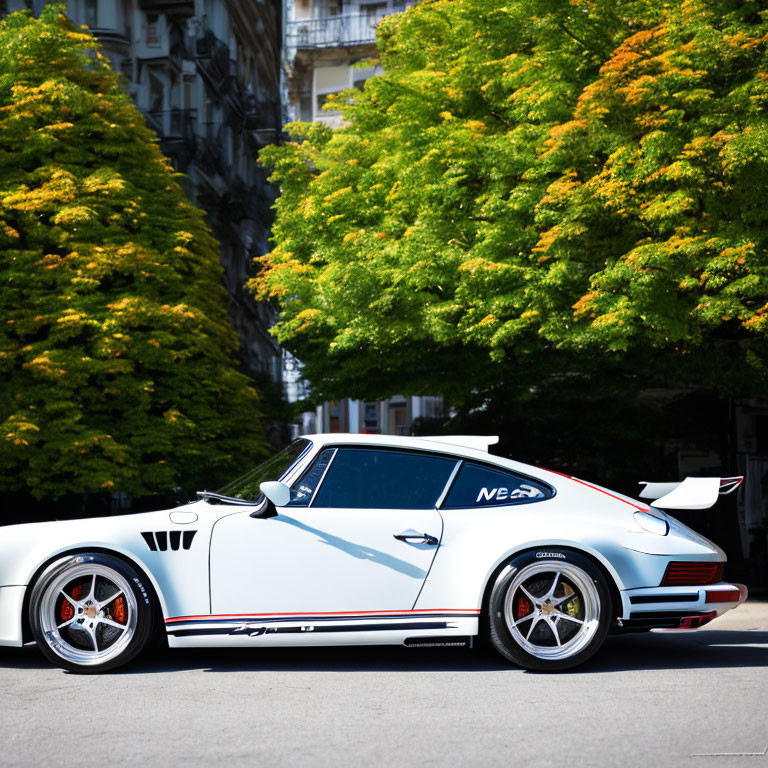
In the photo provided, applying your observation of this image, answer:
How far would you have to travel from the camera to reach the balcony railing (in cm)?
5156

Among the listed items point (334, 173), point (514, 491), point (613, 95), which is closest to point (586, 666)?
point (514, 491)

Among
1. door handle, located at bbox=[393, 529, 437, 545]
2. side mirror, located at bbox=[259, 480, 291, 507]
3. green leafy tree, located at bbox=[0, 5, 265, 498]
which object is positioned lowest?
door handle, located at bbox=[393, 529, 437, 545]

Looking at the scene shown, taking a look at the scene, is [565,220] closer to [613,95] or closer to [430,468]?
[613,95]

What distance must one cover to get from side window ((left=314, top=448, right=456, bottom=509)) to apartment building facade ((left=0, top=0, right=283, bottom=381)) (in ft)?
81.4

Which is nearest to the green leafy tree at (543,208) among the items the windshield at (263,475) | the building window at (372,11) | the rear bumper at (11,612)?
the windshield at (263,475)

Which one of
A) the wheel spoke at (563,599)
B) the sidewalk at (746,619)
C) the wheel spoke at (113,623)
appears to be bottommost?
the sidewalk at (746,619)

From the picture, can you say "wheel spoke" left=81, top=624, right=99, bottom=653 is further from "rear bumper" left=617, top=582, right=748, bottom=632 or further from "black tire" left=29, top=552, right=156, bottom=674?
"rear bumper" left=617, top=582, right=748, bottom=632

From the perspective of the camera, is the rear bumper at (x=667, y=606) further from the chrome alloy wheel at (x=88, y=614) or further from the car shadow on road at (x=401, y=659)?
the chrome alloy wheel at (x=88, y=614)

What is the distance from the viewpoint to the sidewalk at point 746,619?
8932 mm

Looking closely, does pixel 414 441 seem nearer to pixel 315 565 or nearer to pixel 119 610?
pixel 315 565

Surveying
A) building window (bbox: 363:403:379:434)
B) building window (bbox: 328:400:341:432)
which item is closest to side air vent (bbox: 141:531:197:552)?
building window (bbox: 363:403:379:434)

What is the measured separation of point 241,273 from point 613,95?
31.3 metres

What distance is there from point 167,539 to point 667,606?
2.96 metres

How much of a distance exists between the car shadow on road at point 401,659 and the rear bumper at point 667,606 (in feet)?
1.24
